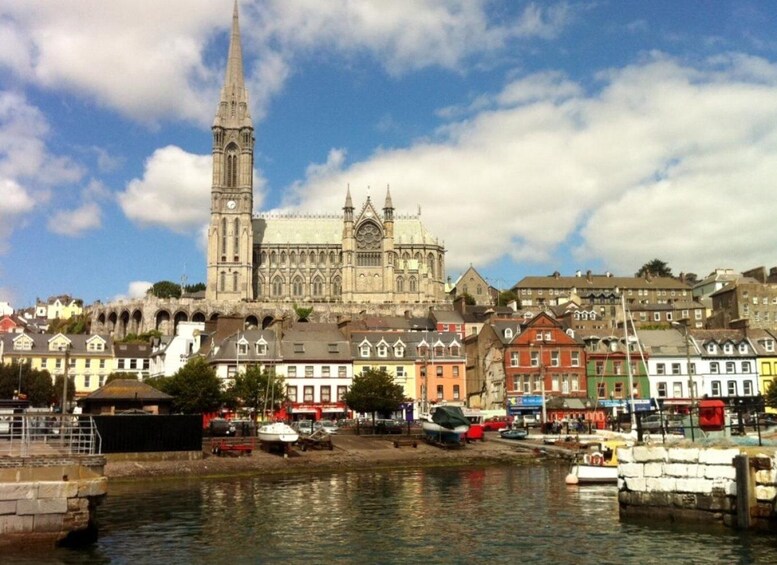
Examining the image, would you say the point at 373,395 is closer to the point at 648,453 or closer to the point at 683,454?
the point at 648,453

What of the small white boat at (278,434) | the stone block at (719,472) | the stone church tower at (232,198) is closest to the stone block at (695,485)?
the stone block at (719,472)

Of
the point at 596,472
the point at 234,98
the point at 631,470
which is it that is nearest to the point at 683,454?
the point at 631,470

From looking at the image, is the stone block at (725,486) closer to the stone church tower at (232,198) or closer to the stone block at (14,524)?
the stone block at (14,524)

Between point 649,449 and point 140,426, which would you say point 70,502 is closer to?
point 649,449

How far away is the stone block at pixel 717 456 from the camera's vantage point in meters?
25.7

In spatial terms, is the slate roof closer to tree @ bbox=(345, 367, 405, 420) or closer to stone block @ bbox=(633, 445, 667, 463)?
tree @ bbox=(345, 367, 405, 420)

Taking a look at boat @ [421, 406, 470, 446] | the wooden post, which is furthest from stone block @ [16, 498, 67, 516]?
boat @ [421, 406, 470, 446]

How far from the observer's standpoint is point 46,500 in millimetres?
24188

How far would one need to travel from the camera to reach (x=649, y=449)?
2806 centimetres

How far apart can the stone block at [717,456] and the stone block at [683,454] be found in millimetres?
201

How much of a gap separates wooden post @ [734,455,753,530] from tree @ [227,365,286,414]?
46.6 meters

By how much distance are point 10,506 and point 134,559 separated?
3.95m

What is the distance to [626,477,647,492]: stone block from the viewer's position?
28.7m

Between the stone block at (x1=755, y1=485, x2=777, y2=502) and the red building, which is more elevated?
the red building
